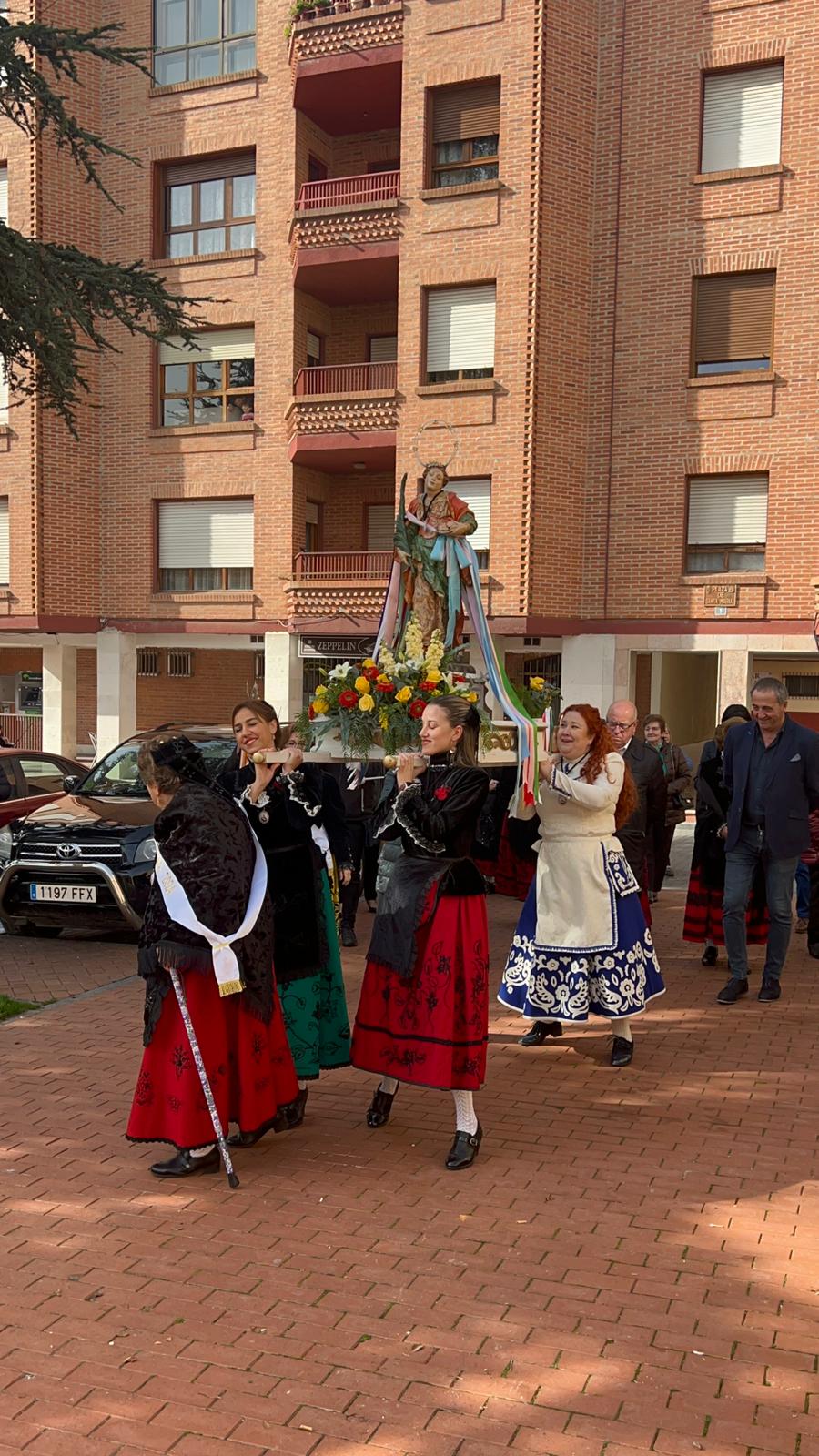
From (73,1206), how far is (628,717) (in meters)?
4.78

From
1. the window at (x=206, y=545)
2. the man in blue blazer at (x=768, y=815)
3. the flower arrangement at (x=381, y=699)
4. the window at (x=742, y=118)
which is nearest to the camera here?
the man in blue blazer at (x=768, y=815)

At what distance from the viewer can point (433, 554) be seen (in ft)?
32.4

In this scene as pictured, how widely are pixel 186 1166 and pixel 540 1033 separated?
Result: 274 cm

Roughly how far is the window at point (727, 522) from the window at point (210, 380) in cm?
921

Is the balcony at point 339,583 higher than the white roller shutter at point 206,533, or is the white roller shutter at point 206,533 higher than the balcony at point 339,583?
the white roller shutter at point 206,533

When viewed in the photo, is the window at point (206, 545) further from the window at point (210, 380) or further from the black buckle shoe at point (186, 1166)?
the black buckle shoe at point (186, 1166)

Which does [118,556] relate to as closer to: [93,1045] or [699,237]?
[699,237]

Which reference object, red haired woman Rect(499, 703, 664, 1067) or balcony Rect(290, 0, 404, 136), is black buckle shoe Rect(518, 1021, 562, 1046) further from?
balcony Rect(290, 0, 404, 136)

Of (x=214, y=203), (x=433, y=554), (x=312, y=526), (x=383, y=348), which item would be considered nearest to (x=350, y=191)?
(x=214, y=203)

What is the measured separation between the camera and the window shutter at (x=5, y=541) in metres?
25.7

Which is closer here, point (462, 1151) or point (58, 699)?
point (462, 1151)

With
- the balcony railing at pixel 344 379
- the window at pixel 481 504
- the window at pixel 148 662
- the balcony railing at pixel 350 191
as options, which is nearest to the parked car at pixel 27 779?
the window at pixel 481 504

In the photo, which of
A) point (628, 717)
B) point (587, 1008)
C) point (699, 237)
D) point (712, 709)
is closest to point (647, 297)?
point (699, 237)

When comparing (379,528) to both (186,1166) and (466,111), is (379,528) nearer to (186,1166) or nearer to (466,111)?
(466,111)
